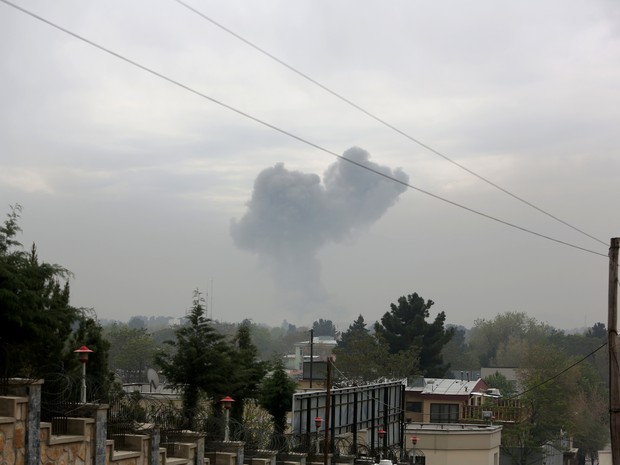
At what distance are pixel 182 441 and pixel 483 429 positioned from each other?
51.4 meters

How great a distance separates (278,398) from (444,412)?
6002cm

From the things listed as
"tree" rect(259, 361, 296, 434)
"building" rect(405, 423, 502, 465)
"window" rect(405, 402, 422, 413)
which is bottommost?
"building" rect(405, 423, 502, 465)

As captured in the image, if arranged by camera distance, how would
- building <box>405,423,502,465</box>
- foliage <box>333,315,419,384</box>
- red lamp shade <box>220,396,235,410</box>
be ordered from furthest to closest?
1. foliage <box>333,315,419,384</box>
2. building <box>405,423,502,465</box>
3. red lamp shade <box>220,396,235,410</box>

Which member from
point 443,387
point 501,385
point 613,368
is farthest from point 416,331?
point 613,368

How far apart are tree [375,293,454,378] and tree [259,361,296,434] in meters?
83.4

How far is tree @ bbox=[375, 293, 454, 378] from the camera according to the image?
130000 mm

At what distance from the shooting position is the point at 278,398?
45344 millimetres

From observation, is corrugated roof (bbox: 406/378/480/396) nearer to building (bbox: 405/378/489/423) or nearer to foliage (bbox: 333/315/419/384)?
building (bbox: 405/378/489/423)

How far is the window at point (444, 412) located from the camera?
101750mm

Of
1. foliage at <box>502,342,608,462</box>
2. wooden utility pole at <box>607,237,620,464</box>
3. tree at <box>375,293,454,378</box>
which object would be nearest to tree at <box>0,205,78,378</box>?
wooden utility pole at <box>607,237,620,464</box>

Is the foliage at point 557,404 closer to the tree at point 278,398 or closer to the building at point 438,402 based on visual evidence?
the building at point 438,402

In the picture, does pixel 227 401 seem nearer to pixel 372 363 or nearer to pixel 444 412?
pixel 444 412

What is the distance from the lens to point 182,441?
26.7m

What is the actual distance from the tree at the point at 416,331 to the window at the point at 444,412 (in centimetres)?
2612
